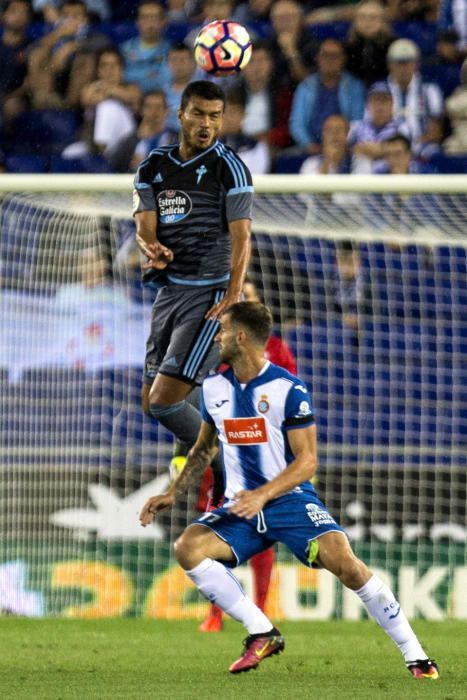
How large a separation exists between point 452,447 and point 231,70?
4.00 meters

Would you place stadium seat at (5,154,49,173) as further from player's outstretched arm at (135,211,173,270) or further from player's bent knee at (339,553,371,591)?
player's bent knee at (339,553,371,591)

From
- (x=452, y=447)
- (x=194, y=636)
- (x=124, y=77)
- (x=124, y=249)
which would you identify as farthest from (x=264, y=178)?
(x=124, y=77)

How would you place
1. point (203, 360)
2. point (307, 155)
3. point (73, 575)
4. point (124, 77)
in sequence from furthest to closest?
1. point (124, 77)
2. point (307, 155)
3. point (73, 575)
4. point (203, 360)

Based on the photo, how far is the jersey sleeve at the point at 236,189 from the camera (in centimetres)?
694

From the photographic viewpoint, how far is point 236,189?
22.8 ft

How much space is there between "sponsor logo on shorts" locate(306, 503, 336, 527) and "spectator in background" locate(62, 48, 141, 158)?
8.18m

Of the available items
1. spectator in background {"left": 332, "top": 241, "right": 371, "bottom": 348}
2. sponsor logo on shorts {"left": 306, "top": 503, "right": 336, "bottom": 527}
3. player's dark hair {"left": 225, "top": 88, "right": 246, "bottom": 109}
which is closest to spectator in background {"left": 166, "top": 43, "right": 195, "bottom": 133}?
player's dark hair {"left": 225, "top": 88, "right": 246, "bottom": 109}

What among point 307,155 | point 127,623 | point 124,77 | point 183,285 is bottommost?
point 127,623

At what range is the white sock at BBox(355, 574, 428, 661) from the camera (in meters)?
5.84

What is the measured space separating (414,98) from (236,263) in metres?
6.27

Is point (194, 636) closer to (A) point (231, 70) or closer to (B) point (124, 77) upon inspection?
(A) point (231, 70)

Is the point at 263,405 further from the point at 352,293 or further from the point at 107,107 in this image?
the point at 107,107

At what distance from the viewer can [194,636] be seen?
8.62m

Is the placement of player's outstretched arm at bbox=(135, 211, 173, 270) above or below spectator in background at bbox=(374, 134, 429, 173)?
below
